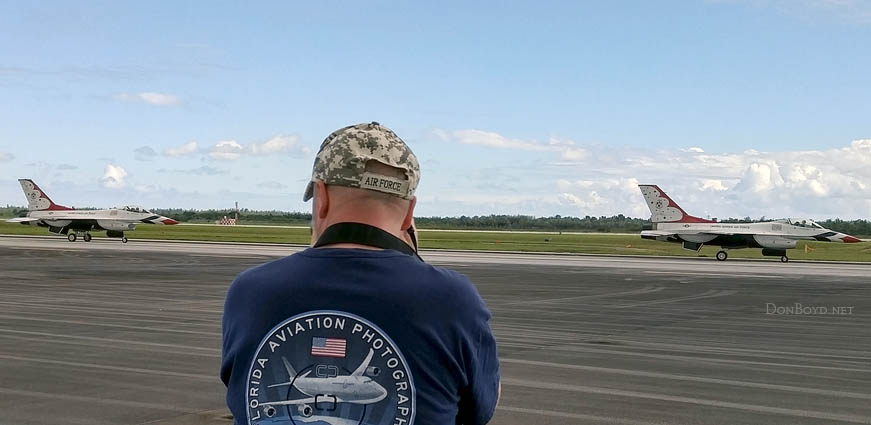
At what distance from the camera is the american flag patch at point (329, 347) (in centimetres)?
235

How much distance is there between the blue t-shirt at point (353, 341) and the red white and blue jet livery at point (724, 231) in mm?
53419

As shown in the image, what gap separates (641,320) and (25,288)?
17353mm

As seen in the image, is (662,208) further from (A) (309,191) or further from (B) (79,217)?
(A) (309,191)

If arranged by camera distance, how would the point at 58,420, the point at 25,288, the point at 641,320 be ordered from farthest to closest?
the point at 25,288, the point at 641,320, the point at 58,420

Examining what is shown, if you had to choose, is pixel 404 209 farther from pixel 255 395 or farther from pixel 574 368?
pixel 574 368

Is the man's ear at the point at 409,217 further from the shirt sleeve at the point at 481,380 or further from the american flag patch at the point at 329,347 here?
the american flag patch at the point at 329,347

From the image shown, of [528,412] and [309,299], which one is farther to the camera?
[528,412]

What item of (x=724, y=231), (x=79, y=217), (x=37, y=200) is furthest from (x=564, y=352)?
(x=37, y=200)

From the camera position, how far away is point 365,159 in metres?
2.59

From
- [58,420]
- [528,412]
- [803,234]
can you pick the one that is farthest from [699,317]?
[803,234]

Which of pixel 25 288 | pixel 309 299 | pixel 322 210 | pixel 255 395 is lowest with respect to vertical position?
pixel 25 288

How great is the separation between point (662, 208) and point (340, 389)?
58.2 meters

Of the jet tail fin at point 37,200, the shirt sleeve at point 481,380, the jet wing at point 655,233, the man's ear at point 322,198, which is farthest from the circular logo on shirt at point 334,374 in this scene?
the jet tail fin at point 37,200

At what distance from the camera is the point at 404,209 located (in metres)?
2.69
